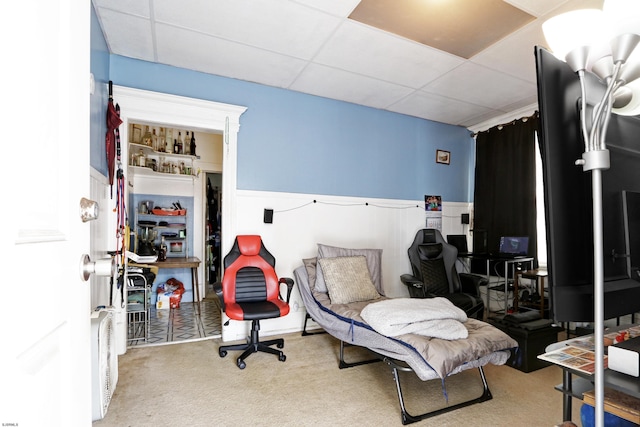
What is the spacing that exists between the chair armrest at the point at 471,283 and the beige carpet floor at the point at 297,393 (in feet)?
3.32

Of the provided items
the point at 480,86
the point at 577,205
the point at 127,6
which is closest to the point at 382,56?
the point at 480,86

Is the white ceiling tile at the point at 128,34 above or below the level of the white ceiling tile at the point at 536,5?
above

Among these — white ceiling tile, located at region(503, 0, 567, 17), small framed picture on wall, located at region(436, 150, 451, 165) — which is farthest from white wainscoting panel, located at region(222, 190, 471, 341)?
white ceiling tile, located at region(503, 0, 567, 17)

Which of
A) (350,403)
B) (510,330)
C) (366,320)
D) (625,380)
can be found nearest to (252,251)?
(366,320)

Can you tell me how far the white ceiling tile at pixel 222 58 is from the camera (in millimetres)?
2685

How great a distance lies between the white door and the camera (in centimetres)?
44

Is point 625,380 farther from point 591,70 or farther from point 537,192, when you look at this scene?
point 537,192

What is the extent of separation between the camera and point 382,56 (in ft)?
9.52

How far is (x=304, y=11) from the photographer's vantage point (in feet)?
7.61

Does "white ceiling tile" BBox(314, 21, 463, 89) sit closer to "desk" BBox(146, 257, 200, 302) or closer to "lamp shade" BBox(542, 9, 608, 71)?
"lamp shade" BBox(542, 9, 608, 71)

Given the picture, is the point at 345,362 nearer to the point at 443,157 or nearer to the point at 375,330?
the point at 375,330

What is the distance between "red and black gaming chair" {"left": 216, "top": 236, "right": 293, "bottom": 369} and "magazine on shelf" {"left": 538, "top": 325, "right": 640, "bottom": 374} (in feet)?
6.40

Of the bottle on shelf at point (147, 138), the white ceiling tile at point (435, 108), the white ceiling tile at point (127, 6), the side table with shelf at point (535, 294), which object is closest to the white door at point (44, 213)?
the white ceiling tile at point (127, 6)

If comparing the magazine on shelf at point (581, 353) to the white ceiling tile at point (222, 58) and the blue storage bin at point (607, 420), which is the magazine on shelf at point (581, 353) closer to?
the blue storage bin at point (607, 420)
